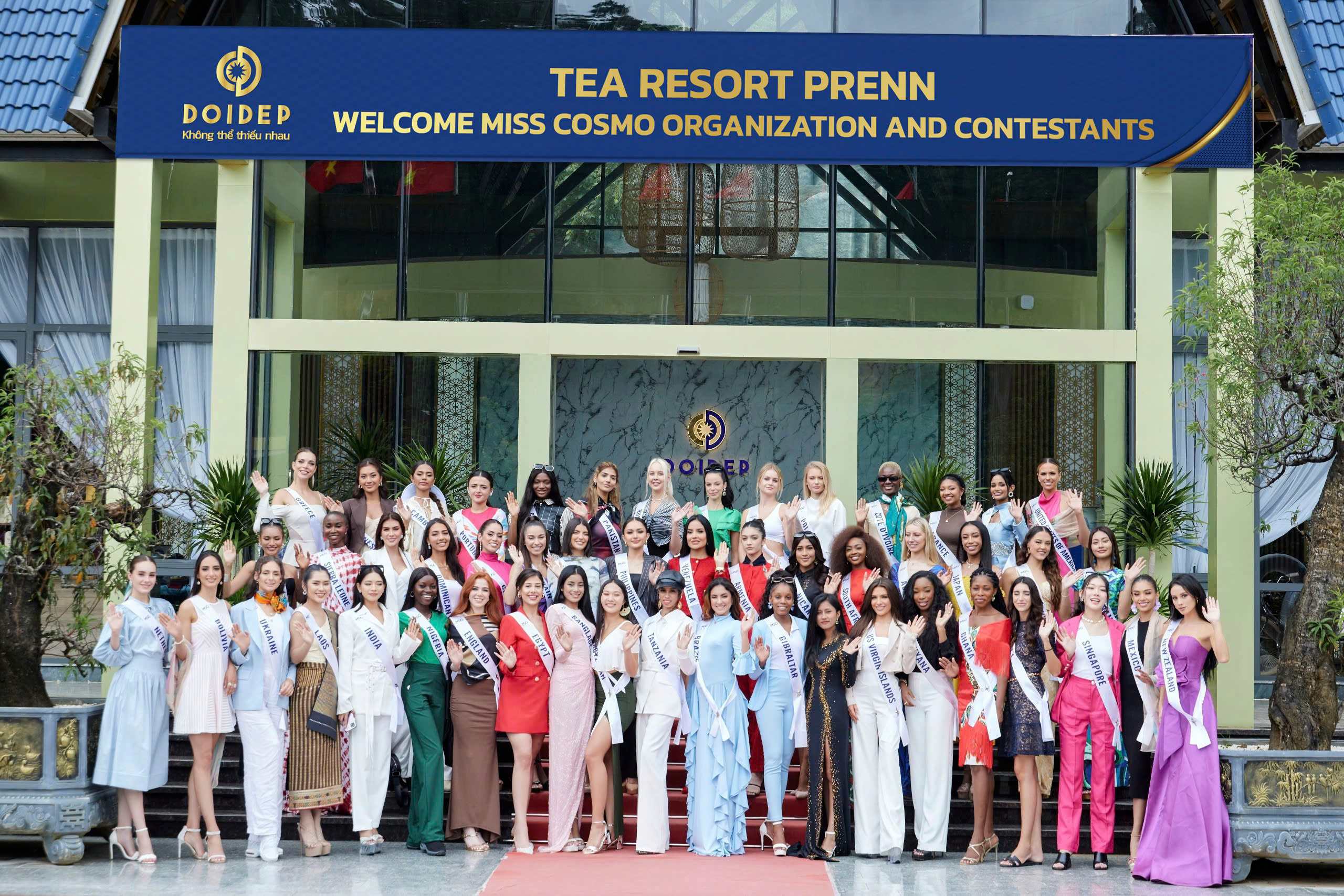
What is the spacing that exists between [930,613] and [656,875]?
2.50 m

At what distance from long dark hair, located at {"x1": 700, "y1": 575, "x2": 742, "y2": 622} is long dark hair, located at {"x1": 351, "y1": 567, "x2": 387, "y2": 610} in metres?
2.17

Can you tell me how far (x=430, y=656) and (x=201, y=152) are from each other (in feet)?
17.9

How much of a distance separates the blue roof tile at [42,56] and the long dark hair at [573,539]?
606 cm

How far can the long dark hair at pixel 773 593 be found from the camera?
9727mm

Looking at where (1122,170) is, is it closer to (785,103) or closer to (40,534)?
(785,103)

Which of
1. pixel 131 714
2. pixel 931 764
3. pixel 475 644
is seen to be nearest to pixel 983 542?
pixel 931 764

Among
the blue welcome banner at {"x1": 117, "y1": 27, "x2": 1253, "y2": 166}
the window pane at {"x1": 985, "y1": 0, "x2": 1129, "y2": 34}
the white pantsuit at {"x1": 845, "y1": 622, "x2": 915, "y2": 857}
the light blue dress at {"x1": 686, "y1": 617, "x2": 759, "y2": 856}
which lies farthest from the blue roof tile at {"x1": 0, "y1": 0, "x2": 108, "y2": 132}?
the white pantsuit at {"x1": 845, "y1": 622, "x2": 915, "y2": 857}

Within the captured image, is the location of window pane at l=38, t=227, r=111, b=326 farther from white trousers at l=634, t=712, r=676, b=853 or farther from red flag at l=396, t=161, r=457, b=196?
white trousers at l=634, t=712, r=676, b=853

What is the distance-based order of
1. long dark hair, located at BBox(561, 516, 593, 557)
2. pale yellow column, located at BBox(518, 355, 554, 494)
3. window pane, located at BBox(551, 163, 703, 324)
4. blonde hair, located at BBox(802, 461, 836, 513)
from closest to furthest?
long dark hair, located at BBox(561, 516, 593, 557) → blonde hair, located at BBox(802, 461, 836, 513) → pale yellow column, located at BBox(518, 355, 554, 494) → window pane, located at BBox(551, 163, 703, 324)

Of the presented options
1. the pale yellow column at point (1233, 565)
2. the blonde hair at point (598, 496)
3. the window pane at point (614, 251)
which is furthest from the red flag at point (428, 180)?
the pale yellow column at point (1233, 565)

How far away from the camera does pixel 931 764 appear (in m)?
9.50

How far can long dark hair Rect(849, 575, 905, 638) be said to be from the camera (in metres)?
9.63

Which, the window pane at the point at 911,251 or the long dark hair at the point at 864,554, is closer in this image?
the long dark hair at the point at 864,554

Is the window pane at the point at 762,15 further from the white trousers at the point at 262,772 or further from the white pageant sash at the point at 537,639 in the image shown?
the white trousers at the point at 262,772
